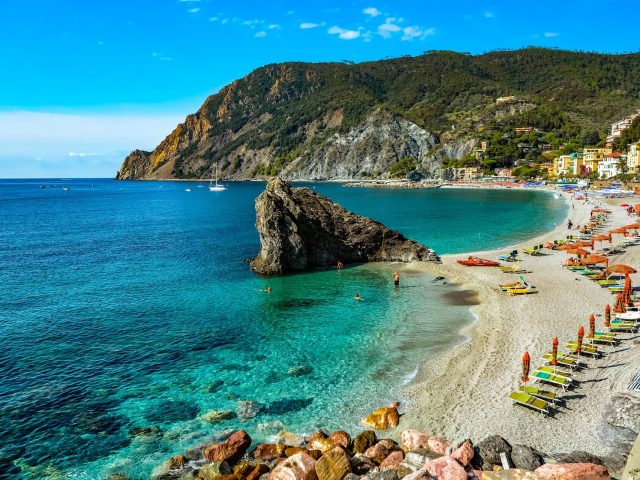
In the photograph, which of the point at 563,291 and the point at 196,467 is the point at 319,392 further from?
the point at 563,291

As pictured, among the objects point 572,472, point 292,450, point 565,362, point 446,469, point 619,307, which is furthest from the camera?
point 619,307

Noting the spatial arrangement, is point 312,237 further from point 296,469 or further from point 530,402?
point 296,469

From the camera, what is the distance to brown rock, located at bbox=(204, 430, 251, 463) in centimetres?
1509

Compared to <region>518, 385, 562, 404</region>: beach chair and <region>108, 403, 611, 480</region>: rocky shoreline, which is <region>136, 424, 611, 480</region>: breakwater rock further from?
<region>518, 385, 562, 404</region>: beach chair

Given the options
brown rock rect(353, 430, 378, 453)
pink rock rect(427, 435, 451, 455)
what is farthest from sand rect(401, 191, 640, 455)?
brown rock rect(353, 430, 378, 453)

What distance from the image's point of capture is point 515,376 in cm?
1989

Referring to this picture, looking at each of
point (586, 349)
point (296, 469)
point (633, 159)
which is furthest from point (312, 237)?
point (633, 159)

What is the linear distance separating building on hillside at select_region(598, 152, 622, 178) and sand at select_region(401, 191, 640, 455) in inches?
5026

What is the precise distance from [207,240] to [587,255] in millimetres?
46206

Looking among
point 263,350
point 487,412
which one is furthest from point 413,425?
point 263,350

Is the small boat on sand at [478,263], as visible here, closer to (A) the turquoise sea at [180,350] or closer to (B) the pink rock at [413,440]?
(A) the turquoise sea at [180,350]

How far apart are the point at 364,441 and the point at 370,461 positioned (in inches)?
42.5

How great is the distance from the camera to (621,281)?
3300 centimetres


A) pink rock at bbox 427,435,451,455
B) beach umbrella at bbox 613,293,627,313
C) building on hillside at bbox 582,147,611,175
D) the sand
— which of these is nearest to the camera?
pink rock at bbox 427,435,451,455
